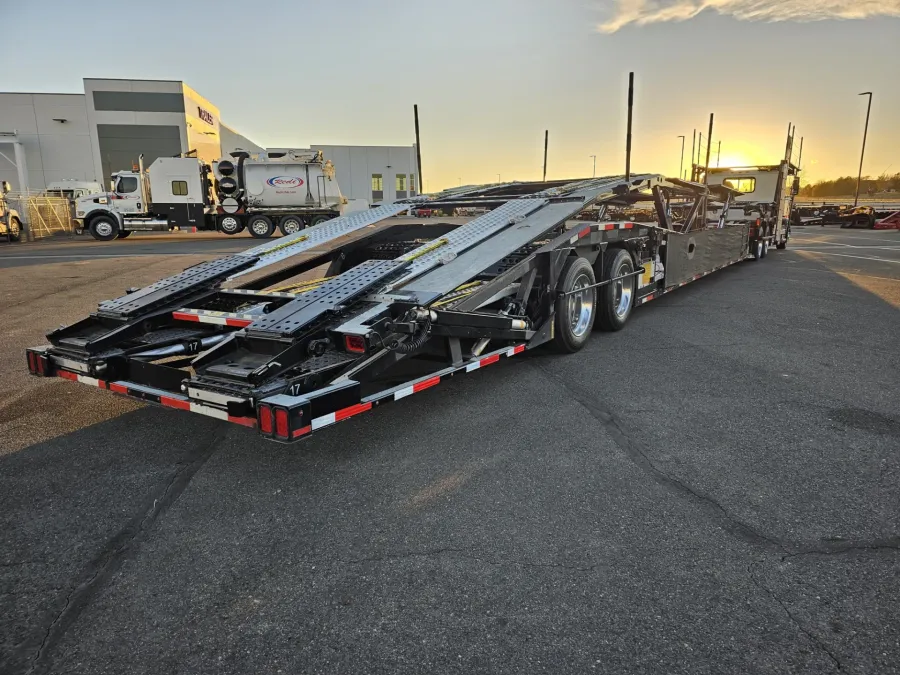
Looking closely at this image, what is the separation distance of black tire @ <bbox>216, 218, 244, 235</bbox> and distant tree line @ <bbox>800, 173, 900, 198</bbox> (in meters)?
89.4

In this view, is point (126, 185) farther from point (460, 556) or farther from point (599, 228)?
point (460, 556)

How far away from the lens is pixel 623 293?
7379mm

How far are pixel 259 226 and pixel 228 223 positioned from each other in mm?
1573

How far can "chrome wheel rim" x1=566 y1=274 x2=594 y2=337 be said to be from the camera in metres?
6.06

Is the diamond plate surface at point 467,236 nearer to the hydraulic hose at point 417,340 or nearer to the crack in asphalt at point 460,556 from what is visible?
the hydraulic hose at point 417,340

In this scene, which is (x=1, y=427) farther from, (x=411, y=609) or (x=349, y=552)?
(x=411, y=609)

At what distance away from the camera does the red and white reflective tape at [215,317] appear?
4.36 meters

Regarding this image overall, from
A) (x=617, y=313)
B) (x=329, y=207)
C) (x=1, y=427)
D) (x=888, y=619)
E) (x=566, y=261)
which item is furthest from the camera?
(x=329, y=207)

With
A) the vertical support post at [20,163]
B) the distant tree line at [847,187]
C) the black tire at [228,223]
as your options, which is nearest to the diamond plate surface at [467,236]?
the black tire at [228,223]

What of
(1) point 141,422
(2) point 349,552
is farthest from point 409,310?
(1) point 141,422

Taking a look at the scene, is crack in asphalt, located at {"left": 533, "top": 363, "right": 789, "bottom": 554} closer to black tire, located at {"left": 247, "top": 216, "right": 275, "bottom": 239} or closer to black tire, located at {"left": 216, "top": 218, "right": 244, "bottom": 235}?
black tire, located at {"left": 247, "top": 216, "right": 275, "bottom": 239}

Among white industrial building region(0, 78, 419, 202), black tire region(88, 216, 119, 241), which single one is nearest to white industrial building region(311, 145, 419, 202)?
white industrial building region(0, 78, 419, 202)

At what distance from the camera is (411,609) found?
7.95 feet

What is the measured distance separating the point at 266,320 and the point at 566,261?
319 cm
